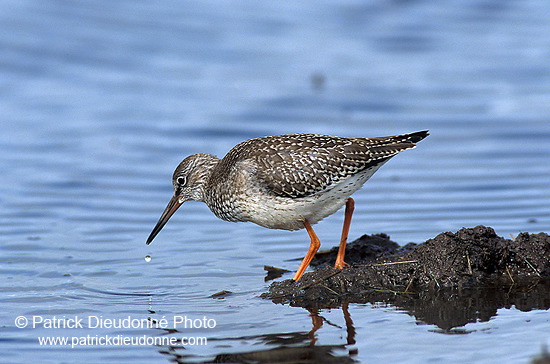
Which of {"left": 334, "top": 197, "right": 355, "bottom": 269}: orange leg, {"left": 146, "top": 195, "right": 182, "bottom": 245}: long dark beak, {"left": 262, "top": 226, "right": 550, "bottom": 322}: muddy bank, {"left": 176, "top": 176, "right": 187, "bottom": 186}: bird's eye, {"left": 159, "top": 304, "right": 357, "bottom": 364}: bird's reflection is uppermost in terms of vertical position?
{"left": 176, "top": 176, "right": 187, "bottom": 186}: bird's eye

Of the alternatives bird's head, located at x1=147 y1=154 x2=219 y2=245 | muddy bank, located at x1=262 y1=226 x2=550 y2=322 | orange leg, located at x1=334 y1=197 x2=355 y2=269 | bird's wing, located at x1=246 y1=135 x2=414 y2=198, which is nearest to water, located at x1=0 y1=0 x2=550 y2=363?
muddy bank, located at x1=262 y1=226 x2=550 y2=322

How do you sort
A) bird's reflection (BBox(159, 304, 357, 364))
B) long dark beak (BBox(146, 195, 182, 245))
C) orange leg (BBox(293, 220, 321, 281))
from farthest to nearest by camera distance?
long dark beak (BBox(146, 195, 182, 245))
orange leg (BBox(293, 220, 321, 281))
bird's reflection (BBox(159, 304, 357, 364))

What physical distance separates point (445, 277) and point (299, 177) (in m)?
1.88

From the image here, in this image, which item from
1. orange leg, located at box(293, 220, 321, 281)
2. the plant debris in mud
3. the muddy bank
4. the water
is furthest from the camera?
orange leg, located at box(293, 220, 321, 281)

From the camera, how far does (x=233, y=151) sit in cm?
950

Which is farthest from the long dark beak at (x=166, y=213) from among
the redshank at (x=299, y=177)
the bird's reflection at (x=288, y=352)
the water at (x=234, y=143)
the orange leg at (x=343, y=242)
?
the bird's reflection at (x=288, y=352)

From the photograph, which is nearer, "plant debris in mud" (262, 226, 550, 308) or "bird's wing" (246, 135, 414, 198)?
"plant debris in mud" (262, 226, 550, 308)

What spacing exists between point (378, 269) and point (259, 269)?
1681 millimetres

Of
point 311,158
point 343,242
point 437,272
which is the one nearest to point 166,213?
point 311,158

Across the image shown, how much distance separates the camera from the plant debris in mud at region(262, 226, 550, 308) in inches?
318

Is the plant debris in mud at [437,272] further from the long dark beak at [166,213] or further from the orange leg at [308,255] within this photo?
the long dark beak at [166,213]

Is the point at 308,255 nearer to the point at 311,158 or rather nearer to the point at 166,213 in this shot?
the point at 311,158

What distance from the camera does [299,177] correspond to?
8.79 m

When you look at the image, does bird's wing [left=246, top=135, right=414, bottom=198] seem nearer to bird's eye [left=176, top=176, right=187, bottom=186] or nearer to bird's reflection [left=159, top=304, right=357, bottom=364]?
bird's eye [left=176, top=176, right=187, bottom=186]
